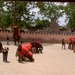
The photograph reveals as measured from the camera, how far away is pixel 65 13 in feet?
131

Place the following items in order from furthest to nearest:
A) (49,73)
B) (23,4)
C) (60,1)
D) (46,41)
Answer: (23,4) → (46,41) → (49,73) → (60,1)

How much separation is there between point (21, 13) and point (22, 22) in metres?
1.68

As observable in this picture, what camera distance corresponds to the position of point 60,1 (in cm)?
238

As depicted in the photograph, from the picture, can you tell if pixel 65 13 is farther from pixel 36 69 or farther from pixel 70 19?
pixel 36 69

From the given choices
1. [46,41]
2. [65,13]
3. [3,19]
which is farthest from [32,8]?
[65,13]

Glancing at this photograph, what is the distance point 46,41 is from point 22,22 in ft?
24.7

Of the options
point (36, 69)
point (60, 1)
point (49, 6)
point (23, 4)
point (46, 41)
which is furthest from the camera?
point (49, 6)

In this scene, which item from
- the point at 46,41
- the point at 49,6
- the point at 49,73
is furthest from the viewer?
the point at 49,6

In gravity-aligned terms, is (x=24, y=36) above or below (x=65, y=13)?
below

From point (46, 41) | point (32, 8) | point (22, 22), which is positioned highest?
point (32, 8)

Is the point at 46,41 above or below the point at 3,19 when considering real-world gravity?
below

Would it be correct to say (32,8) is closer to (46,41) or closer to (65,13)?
(46,41)

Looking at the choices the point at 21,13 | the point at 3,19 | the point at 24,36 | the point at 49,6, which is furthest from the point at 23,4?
the point at 49,6

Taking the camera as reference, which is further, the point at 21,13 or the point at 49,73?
the point at 21,13
